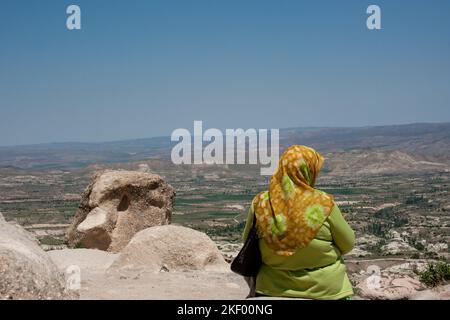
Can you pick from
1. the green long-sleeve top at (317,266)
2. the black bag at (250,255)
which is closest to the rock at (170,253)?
the black bag at (250,255)

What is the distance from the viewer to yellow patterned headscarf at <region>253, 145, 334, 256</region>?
19.7 ft

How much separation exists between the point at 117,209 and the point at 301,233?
12.2 metres

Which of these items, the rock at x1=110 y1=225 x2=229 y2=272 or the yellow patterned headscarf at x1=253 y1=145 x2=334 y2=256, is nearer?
the yellow patterned headscarf at x1=253 y1=145 x2=334 y2=256

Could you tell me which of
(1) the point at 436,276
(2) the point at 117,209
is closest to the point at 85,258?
(2) the point at 117,209

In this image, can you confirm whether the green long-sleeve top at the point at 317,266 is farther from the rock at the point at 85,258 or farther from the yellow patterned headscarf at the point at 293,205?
the rock at the point at 85,258

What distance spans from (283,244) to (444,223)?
92.5 meters

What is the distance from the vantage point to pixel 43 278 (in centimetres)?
687

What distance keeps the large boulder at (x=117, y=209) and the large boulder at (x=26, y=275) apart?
9503 millimetres

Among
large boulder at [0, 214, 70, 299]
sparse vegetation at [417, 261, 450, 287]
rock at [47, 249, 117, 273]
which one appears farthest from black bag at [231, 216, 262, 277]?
rock at [47, 249, 117, 273]

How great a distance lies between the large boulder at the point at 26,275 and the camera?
6453 millimetres

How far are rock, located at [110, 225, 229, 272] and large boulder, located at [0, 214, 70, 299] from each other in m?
5.27

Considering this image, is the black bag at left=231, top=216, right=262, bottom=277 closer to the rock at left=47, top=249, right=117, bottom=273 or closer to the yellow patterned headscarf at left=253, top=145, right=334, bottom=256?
the yellow patterned headscarf at left=253, top=145, right=334, bottom=256

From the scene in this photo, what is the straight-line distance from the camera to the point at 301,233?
602 cm

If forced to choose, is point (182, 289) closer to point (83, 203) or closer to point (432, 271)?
point (432, 271)
